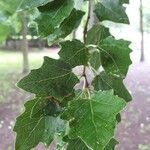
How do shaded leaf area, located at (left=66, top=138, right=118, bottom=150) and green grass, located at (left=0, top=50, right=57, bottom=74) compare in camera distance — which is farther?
green grass, located at (left=0, top=50, right=57, bottom=74)

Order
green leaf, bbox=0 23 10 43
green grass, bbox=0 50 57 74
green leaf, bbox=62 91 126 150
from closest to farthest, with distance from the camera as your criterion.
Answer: green leaf, bbox=62 91 126 150, green leaf, bbox=0 23 10 43, green grass, bbox=0 50 57 74

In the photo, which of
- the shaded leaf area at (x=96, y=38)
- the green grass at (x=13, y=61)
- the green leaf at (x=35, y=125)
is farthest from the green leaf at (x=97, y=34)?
the green grass at (x=13, y=61)

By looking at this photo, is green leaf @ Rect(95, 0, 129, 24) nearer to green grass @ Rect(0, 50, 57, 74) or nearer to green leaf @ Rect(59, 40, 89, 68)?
green leaf @ Rect(59, 40, 89, 68)

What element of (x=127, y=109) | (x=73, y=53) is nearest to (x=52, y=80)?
(x=73, y=53)

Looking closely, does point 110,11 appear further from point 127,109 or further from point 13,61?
point 13,61

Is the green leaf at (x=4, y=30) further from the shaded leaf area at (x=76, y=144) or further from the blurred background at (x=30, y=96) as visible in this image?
the shaded leaf area at (x=76, y=144)

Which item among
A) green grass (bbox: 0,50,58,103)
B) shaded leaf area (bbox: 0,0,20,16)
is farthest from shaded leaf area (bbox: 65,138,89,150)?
green grass (bbox: 0,50,58,103)
